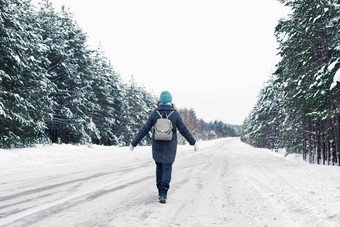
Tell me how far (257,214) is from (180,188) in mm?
2436

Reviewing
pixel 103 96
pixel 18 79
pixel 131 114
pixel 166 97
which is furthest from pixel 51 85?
pixel 131 114

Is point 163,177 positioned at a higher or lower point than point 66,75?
lower

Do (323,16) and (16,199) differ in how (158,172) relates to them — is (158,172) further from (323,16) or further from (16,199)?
(323,16)

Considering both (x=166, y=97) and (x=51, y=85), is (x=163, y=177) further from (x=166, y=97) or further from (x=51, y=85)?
(x=51, y=85)

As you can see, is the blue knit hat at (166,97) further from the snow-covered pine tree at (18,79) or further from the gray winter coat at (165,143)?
the snow-covered pine tree at (18,79)

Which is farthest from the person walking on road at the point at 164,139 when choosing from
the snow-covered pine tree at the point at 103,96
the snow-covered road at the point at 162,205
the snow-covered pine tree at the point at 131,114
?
the snow-covered pine tree at the point at 131,114

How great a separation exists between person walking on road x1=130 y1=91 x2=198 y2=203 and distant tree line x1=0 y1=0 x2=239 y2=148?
11.7 meters

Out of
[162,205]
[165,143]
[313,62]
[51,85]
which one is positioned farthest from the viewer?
[51,85]

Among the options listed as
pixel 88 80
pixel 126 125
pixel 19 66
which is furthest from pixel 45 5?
pixel 126 125

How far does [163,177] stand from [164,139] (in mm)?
666

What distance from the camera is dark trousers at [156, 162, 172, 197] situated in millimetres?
4734

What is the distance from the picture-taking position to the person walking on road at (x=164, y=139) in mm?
4766

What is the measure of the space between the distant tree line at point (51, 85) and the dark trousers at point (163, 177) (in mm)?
11757

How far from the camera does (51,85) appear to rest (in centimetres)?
1933
